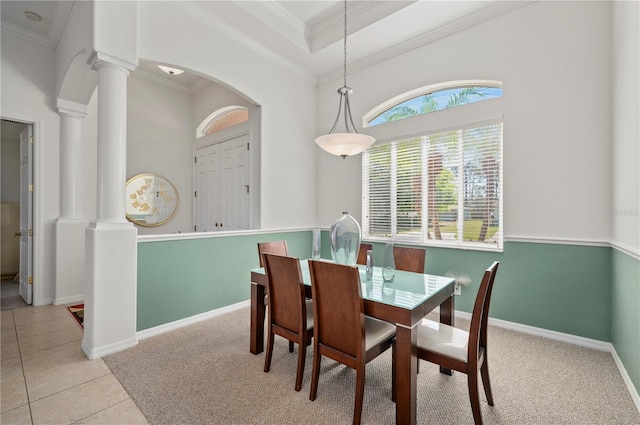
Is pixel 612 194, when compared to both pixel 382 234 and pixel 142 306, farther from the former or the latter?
pixel 142 306

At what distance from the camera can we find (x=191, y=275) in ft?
10.4

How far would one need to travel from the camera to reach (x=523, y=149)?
2.92 m

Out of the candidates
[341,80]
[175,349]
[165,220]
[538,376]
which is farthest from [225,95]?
[538,376]

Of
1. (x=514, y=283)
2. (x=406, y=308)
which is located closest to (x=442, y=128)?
(x=514, y=283)

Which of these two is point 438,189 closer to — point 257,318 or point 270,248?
point 270,248

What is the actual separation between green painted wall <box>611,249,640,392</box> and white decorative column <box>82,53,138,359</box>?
3809mm

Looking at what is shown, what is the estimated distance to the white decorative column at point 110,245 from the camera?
2383mm

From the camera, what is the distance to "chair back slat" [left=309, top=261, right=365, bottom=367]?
160 centimetres

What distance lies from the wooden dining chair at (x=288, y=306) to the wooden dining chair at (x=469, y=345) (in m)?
0.75

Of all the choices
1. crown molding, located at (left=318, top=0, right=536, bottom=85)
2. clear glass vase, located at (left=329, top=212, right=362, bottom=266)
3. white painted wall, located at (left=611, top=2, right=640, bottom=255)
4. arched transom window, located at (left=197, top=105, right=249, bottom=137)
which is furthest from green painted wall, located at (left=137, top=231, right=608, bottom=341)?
crown molding, located at (left=318, top=0, right=536, bottom=85)

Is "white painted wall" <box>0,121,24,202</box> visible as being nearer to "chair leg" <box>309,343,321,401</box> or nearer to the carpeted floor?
the carpeted floor

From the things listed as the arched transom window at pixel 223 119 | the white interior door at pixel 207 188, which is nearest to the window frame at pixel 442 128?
the arched transom window at pixel 223 119

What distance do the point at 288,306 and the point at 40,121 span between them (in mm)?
4077

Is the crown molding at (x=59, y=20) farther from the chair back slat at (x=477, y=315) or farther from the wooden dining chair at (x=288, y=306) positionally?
the chair back slat at (x=477, y=315)
